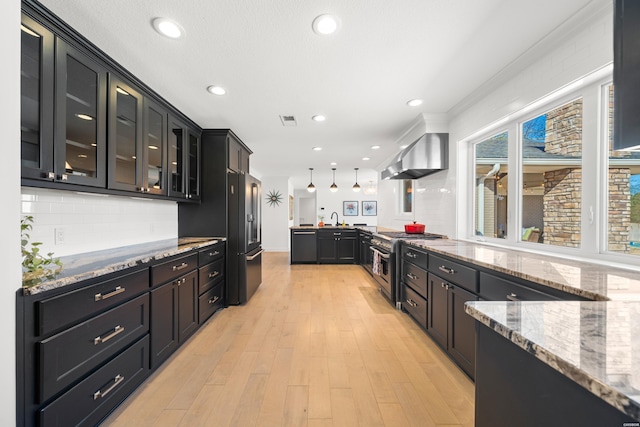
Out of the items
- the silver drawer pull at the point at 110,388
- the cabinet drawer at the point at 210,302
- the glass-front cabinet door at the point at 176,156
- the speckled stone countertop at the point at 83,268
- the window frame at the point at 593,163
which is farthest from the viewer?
the glass-front cabinet door at the point at 176,156

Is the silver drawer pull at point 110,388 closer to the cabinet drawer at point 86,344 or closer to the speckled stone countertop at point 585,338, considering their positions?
the cabinet drawer at point 86,344

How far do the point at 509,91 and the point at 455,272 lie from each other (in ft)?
5.59

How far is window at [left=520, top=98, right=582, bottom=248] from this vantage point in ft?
6.59

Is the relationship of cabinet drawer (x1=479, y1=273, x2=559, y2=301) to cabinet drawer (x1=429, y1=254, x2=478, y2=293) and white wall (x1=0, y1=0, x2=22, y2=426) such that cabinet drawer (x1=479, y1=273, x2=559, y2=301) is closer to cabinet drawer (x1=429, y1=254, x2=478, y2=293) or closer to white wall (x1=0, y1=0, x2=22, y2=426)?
cabinet drawer (x1=429, y1=254, x2=478, y2=293)

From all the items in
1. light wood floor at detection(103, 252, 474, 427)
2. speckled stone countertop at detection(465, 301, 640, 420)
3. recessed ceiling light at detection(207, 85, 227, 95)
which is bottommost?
light wood floor at detection(103, 252, 474, 427)

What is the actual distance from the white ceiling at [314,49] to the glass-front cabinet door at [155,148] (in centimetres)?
22

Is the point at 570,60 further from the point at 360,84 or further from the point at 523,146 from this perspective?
the point at 360,84

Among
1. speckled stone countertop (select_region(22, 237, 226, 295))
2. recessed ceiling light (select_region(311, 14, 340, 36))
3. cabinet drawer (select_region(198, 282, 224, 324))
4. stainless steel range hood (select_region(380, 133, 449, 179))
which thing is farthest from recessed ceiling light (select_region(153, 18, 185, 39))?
stainless steel range hood (select_region(380, 133, 449, 179))

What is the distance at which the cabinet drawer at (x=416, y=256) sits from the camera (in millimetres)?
2746

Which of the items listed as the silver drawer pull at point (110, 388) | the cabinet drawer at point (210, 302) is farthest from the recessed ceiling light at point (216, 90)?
the silver drawer pull at point (110, 388)

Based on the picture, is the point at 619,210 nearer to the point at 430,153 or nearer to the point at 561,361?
the point at 561,361

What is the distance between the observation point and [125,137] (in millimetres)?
2336

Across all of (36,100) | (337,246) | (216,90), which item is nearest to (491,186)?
(216,90)

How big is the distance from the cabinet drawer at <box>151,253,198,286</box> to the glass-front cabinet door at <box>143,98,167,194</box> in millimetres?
756
